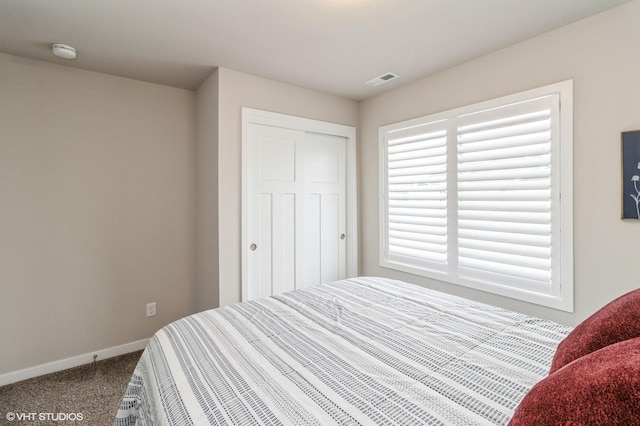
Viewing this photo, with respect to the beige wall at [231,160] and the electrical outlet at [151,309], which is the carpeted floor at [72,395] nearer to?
the electrical outlet at [151,309]

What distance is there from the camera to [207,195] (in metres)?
2.72

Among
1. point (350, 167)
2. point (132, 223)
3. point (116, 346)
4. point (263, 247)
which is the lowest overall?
point (116, 346)

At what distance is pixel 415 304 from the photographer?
1701mm

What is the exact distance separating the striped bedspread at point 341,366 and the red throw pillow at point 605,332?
0.22 meters

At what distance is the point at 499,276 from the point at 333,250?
162 centimetres

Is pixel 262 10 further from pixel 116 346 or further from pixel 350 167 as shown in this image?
pixel 116 346

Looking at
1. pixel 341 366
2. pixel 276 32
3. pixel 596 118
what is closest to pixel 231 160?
pixel 276 32

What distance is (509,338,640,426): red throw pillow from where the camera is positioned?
415 mm

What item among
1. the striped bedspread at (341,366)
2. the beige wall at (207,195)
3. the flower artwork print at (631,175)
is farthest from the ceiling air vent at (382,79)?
the striped bedspread at (341,366)

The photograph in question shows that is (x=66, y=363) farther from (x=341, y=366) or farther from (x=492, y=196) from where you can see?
(x=492, y=196)

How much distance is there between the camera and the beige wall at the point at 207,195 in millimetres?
2541

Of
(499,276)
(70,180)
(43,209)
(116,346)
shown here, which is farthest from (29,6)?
(499,276)

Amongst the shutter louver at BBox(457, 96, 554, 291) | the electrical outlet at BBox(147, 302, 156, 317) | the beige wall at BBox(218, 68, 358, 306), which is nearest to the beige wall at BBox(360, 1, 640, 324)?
the shutter louver at BBox(457, 96, 554, 291)

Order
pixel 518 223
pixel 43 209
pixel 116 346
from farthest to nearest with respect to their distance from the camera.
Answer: pixel 116 346 < pixel 43 209 < pixel 518 223
